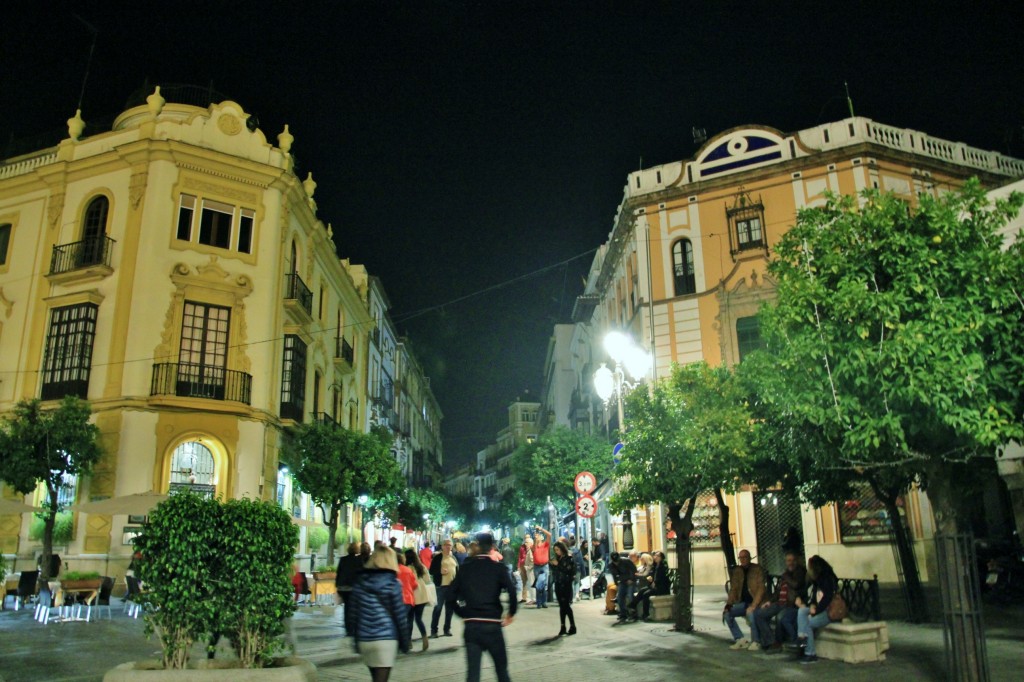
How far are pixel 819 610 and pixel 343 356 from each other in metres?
25.8

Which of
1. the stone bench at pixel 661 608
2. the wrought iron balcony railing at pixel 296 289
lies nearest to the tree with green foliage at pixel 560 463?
the wrought iron balcony railing at pixel 296 289

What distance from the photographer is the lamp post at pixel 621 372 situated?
60.3 ft

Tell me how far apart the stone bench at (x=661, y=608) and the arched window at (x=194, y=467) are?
13.4 meters

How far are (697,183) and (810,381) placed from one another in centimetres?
1676

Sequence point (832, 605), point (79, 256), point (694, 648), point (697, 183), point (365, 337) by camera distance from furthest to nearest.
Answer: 1. point (365, 337)
2. point (697, 183)
3. point (79, 256)
4. point (694, 648)
5. point (832, 605)

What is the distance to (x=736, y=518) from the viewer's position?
23703mm

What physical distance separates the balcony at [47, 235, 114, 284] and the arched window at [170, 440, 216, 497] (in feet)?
19.5

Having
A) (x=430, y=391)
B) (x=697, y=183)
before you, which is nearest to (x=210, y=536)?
(x=697, y=183)

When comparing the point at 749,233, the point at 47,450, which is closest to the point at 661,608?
the point at 749,233

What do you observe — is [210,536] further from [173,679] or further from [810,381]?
[810,381]

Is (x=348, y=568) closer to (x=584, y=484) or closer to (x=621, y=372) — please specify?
(x=584, y=484)

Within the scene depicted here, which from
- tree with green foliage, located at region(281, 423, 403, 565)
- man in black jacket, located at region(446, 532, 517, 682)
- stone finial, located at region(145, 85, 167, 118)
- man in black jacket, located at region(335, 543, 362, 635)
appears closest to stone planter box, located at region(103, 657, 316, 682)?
man in black jacket, located at region(446, 532, 517, 682)

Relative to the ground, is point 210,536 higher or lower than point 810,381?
lower

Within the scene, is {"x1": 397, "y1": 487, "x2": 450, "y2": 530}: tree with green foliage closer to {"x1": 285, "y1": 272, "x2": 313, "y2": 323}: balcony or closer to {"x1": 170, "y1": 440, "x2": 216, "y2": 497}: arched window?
{"x1": 285, "y1": 272, "x2": 313, "y2": 323}: balcony
